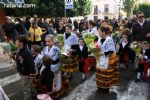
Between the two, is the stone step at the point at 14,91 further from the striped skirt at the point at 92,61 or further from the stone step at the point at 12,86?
the striped skirt at the point at 92,61

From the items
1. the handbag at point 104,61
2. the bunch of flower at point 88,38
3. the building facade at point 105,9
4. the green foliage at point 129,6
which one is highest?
the bunch of flower at point 88,38

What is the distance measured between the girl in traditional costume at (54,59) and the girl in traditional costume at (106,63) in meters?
1.23

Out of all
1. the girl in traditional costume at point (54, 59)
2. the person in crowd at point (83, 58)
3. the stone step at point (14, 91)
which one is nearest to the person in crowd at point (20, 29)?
the person in crowd at point (83, 58)

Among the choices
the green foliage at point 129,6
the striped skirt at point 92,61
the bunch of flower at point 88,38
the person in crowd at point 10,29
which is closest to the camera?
the bunch of flower at point 88,38

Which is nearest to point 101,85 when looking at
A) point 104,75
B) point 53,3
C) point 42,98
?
point 104,75

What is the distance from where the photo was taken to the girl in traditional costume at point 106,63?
10.1 meters

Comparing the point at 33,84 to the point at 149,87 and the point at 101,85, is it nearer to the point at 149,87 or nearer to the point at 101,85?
the point at 101,85

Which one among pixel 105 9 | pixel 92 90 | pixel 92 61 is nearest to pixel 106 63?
pixel 92 90

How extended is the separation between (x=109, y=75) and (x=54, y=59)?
169cm

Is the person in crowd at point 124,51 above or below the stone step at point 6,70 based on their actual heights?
above

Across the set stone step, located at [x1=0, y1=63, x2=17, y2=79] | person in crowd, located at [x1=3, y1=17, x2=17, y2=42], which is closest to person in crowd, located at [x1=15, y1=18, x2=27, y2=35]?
person in crowd, located at [x1=3, y1=17, x2=17, y2=42]

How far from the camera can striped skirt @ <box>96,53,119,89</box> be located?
10.3m

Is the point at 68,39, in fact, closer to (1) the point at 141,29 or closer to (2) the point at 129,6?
(1) the point at 141,29

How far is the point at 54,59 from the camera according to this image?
30.9ft
